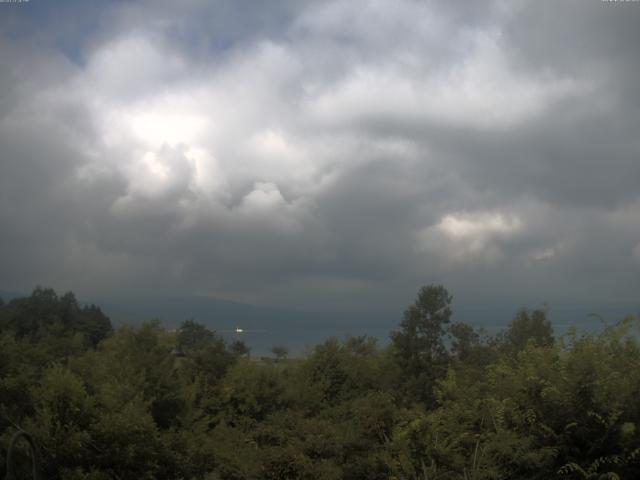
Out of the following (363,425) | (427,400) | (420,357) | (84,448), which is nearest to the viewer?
(84,448)

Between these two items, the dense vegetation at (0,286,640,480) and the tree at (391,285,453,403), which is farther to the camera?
the tree at (391,285,453,403)

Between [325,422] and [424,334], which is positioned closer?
[325,422]

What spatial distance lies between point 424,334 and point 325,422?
1589 centimetres

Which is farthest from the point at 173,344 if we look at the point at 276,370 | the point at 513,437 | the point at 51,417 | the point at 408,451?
the point at 513,437

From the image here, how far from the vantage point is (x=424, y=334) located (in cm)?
3062

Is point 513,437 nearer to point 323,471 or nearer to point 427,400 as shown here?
point 323,471

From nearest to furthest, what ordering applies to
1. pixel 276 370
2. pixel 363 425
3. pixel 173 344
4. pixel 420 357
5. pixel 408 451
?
pixel 408 451 → pixel 363 425 → pixel 173 344 → pixel 276 370 → pixel 420 357

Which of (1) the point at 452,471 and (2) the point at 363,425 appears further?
(2) the point at 363,425

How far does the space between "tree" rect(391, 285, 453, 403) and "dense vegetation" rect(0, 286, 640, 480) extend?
6309 mm

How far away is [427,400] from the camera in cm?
2814

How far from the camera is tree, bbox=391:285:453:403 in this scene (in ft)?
98.9

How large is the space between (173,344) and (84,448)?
33.2 feet

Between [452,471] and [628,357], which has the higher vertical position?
[628,357]

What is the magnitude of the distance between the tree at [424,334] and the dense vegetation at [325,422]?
248 inches
